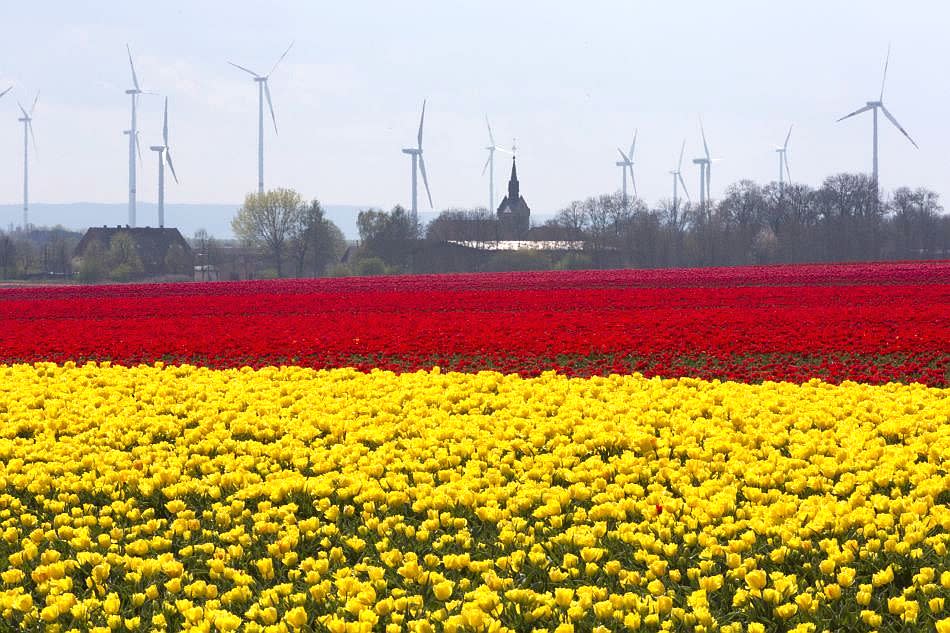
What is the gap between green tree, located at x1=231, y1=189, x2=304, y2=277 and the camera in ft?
407

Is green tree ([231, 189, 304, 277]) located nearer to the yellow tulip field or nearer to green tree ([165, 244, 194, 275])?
green tree ([165, 244, 194, 275])

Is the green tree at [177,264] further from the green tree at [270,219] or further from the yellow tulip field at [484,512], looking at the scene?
the yellow tulip field at [484,512]

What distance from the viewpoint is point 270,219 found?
124m

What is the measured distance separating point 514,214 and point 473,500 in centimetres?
16396

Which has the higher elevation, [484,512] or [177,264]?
[177,264]

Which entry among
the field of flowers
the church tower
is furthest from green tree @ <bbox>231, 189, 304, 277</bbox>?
the field of flowers

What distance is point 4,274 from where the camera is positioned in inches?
4407

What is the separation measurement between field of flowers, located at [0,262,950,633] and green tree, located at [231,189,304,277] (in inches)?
4322

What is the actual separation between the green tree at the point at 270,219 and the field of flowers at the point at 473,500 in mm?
109791

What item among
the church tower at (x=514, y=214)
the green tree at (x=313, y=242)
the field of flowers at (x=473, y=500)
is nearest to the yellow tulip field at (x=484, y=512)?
the field of flowers at (x=473, y=500)

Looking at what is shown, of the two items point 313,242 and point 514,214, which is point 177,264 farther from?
point 514,214

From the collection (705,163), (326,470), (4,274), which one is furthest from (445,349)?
(705,163)

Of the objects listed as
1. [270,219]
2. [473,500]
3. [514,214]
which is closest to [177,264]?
[270,219]

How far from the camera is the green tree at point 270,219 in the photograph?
124 m
